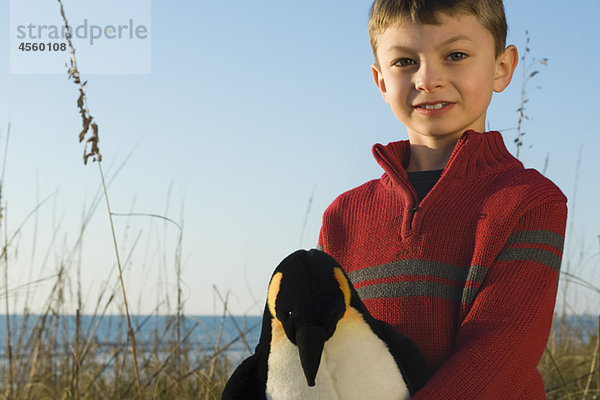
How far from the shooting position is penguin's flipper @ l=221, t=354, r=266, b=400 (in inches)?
42.1

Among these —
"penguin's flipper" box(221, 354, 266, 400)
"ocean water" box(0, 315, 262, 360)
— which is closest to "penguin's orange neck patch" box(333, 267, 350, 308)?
"penguin's flipper" box(221, 354, 266, 400)

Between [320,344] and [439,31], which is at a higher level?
[439,31]

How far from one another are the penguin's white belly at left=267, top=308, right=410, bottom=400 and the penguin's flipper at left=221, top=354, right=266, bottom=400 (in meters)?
0.03

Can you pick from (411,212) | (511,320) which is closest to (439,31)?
(411,212)

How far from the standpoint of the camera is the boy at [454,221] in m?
1.19

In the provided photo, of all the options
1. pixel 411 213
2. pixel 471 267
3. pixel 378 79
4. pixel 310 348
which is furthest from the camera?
pixel 378 79

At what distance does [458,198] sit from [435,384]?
0.43m

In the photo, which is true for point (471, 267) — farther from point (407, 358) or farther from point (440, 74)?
point (440, 74)

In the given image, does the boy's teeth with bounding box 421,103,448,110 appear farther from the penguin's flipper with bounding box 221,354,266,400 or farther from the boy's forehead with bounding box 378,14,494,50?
the penguin's flipper with bounding box 221,354,266,400

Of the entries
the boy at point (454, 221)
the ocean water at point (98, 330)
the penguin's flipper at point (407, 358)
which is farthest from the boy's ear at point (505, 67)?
the ocean water at point (98, 330)

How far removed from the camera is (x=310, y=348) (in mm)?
959

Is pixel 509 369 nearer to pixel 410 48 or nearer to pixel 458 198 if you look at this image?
pixel 458 198

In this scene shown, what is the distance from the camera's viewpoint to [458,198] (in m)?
1.35

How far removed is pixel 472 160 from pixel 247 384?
0.68 m
